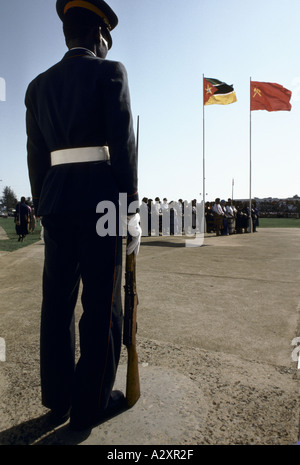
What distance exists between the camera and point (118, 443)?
1648 mm

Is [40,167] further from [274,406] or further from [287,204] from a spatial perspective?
[287,204]

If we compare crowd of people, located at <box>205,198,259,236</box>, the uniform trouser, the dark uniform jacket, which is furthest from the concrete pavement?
crowd of people, located at <box>205,198,259,236</box>

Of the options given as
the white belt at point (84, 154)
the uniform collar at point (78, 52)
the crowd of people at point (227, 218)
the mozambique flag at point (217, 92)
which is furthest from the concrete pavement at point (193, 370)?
the mozambique flag at point (217, 92)

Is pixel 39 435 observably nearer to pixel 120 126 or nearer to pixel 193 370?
pixel 193 370

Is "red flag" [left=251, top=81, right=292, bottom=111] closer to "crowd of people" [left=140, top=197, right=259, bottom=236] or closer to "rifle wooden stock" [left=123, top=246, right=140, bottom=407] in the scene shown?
"crowd of people" [left=140, top=197, right=259, bottom=236]

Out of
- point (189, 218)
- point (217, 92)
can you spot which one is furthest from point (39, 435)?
point (217, 92)

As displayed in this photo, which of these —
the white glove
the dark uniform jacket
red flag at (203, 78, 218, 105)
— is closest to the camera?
the dark uniform jacket

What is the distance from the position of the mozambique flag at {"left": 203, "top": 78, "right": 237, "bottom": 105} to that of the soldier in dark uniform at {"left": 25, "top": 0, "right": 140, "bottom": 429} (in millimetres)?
16879

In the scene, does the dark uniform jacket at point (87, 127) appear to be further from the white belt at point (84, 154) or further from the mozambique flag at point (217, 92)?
the mozambique flag at point (217, 92)

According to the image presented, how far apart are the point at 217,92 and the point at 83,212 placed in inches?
693

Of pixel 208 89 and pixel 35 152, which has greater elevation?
pixel 208 89

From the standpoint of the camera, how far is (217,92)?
58.0 ft

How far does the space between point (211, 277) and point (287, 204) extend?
51.2 meters

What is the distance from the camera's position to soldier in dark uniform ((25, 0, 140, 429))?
1.80 meters
